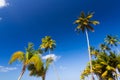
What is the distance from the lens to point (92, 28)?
51906 mm

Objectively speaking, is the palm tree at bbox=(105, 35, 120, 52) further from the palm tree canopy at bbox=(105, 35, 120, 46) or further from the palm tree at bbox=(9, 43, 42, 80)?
the palm tree at bbox=(9, 43, 42, 80)

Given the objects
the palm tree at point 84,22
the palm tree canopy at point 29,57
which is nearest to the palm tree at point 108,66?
the palm tree at point 84,22

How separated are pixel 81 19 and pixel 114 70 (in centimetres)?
1452

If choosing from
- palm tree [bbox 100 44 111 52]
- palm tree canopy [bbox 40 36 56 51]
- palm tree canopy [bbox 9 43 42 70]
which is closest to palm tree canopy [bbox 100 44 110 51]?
palm tree [bbox 100 44 111 52]

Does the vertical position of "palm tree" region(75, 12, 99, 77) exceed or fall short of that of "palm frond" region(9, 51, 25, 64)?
it exceeds it

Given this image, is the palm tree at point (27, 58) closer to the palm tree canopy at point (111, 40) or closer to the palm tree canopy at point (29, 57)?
the palm tree canopy at point (29, 57)

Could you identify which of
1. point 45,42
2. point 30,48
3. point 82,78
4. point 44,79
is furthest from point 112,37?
point 30,48

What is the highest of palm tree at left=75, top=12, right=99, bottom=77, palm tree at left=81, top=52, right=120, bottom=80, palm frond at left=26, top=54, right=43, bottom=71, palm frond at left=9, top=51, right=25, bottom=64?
palm tree at left=75, top=12, right=99, bottom=77

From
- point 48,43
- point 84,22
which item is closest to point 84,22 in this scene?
point 84,22

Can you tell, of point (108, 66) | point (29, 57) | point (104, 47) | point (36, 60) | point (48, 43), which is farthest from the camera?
point (104, 47)

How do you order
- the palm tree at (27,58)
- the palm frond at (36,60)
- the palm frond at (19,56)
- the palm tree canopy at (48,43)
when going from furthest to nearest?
the palm tree canopy at (48,43) < the palm frond at (19,56) < the palm tree at (27,58) < the palm frond at (36,60)

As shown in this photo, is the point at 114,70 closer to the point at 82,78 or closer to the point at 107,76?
the point at 107,76

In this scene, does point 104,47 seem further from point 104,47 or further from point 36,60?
point 36,60

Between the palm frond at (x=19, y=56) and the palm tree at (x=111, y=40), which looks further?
the palm tree at (x=111, y=40)
